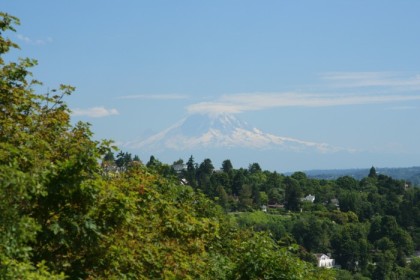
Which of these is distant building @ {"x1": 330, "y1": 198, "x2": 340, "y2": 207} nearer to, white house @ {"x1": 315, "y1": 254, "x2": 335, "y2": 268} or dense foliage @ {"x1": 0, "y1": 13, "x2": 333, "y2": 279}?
white house @ {"x1": 315, "y1": 254, "x2": 335, "y2": 268}

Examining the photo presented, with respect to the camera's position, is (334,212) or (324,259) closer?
(324,259)

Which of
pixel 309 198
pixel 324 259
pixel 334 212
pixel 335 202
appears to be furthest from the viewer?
pixel 309 198

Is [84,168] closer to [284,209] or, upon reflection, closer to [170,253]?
[170,253]

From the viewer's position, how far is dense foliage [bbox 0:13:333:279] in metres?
8.05

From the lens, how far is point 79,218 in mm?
9352

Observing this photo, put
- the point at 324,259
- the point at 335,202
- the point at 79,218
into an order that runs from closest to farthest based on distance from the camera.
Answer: the point at 79,218 < the point at 324,259 < the point at 335,202

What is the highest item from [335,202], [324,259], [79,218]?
[79,218]

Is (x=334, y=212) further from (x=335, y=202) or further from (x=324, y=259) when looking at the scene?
(x=324, y=259)

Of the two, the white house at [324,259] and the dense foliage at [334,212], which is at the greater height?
the dense foliage at [334,212]

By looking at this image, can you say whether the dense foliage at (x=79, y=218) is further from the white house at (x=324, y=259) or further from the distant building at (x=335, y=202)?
the distant building at (x=335, y=202)

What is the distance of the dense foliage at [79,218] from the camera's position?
317 inches

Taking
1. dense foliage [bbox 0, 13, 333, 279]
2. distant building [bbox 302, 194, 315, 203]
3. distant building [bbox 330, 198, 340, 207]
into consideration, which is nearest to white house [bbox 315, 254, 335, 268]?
distant building [bbox 330, 198, 340, 207]

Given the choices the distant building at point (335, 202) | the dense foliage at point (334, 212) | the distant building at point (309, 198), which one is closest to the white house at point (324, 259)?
the dense foliage at point (334, 212)

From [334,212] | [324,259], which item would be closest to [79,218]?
[324,259]
